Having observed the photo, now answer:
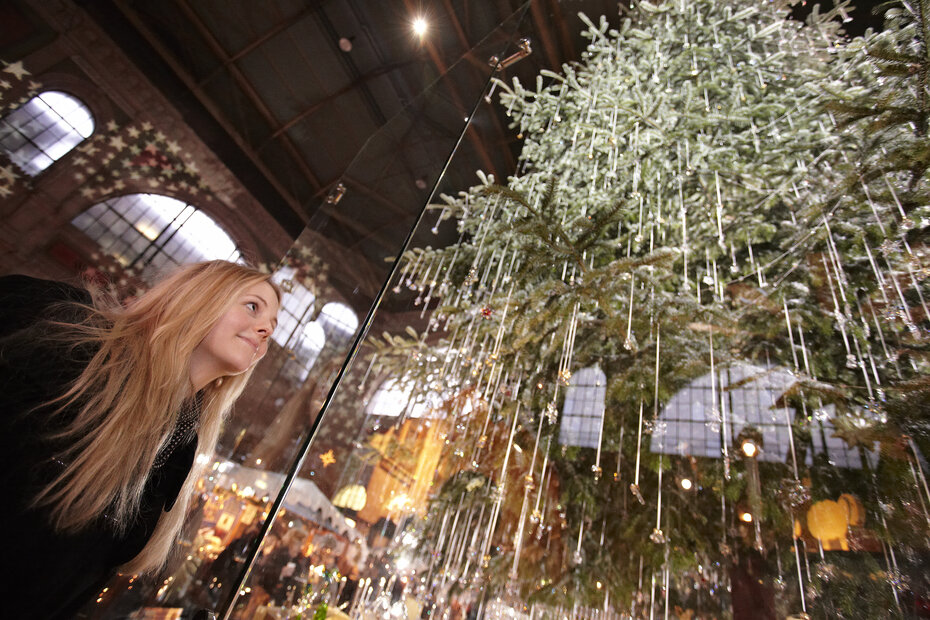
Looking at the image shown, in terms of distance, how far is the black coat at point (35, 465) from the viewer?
633 millimetres

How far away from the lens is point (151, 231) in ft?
18.0

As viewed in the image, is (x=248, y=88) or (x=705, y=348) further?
(x=248, y=88)

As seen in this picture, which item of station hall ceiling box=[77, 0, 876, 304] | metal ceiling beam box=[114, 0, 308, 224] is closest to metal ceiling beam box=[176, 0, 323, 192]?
station hall ceiling box=[77, 0, 876, 304]

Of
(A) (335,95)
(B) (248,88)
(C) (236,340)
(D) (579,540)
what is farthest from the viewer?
(B) (248,88)

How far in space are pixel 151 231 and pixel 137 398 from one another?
6.04 m

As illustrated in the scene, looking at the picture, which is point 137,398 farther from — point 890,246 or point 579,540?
point 890,246

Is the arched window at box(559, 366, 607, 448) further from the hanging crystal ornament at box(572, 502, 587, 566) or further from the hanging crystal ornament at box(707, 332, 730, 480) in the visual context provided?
the hanging crystal ornament at box(707, 332, 730, 480)

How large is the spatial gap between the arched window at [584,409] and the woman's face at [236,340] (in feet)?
6.67

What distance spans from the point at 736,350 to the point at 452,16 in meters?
3.63

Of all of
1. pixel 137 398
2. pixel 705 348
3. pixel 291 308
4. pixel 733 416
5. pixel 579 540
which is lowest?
pixel 137 398

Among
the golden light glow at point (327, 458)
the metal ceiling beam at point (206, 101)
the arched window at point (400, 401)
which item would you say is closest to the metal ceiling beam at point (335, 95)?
the metal ceiling beam at point (206, 101)

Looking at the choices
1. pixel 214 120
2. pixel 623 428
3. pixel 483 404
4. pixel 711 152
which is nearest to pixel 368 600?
pixel 483 404

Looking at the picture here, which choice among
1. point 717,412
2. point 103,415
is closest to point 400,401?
point 103,415

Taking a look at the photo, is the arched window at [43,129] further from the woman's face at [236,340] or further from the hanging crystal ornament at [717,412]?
the hanging crystal ornament at [717,412]
